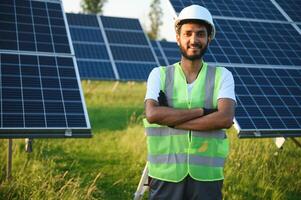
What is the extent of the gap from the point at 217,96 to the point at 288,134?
3.21m

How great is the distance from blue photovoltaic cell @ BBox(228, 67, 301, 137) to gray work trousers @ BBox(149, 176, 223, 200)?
2674mm

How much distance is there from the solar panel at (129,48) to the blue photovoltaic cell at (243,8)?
7525 millimetres

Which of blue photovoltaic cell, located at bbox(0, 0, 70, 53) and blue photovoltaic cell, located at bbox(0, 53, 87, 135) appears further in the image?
blue photovoltaic cell, located at bbox(0, 0, 70, 53)

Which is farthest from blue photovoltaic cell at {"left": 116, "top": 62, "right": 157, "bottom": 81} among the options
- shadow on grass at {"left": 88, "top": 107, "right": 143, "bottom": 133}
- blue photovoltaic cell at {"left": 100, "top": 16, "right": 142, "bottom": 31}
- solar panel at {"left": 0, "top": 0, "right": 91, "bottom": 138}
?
solar panel at {"left": 0, "top": 0, "right": 91, "bottom": 138}

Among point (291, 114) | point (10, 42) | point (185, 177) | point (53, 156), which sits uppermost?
point (10, 42)

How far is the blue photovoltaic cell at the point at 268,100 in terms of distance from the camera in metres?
6.19

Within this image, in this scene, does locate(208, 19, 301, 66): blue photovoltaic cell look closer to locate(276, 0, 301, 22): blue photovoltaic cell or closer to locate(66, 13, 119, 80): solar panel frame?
locate(276, 0, 301, 22): blue photovoltaic cell

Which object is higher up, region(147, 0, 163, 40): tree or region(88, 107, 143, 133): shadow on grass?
region(147, 0, 163, 40): tree

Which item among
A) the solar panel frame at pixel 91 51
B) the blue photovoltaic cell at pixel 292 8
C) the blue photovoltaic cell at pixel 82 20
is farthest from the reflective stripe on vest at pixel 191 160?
the blue photovoltaic cell at pixel 82 20

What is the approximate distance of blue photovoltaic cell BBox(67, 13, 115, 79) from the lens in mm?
16344

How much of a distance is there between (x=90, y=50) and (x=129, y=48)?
1.96 metres

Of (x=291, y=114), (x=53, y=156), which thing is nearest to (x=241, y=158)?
(x=291, y=114)

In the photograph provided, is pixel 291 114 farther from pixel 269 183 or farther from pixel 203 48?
pixel 203 48

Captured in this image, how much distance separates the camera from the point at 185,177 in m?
3.35
